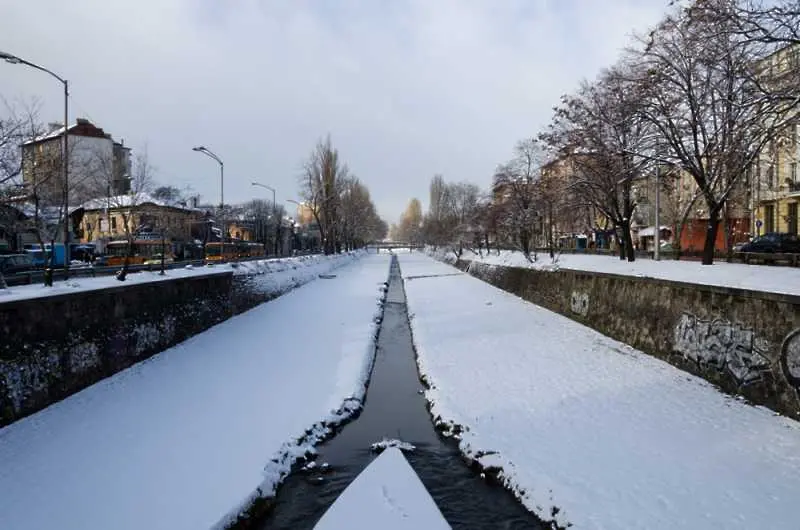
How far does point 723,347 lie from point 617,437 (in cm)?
414

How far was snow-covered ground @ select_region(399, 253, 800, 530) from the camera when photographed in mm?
6523

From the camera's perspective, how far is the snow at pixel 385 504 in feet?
21.7

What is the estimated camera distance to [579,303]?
2116 centimetres

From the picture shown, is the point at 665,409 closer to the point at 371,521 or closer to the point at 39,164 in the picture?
the point at 371,521

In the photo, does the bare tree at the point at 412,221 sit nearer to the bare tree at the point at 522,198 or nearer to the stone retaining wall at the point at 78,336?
the bare tree at the point at 522,198

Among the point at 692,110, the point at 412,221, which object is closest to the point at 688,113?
the point at 692,110

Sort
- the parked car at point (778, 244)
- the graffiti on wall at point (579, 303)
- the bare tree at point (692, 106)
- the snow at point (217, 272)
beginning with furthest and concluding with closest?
1. the parked car at point (778, 244)
2. the graffiti on wall at point (579, 303)
3. the bare tree at point (692, 106)
4. the snow at point (217, 272)

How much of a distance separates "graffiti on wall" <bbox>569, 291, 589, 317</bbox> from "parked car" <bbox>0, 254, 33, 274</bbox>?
987 inches

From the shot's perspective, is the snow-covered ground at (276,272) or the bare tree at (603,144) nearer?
the bare tree at (603,144)

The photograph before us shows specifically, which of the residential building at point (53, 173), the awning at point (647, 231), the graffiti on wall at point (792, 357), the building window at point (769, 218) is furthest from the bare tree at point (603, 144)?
the awning at point (647, 231)

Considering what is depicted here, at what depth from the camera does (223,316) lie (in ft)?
72.4

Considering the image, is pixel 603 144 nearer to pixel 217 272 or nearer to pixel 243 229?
pixel 217 272

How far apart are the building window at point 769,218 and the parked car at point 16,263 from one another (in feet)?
165

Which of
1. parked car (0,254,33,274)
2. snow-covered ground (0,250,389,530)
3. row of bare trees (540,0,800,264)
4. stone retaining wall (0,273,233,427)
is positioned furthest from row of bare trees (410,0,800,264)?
parked car (0,254,33,274)
